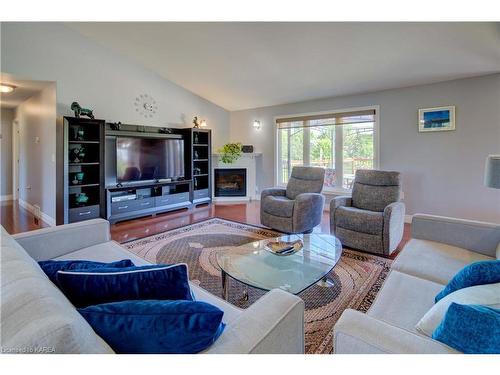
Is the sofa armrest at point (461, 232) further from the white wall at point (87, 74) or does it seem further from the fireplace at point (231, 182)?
the white wall at point (87, 74)

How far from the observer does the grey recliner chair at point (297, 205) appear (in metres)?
3.65

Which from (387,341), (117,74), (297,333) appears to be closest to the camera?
(387,341)

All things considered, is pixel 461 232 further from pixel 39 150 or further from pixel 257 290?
pixel 39 150

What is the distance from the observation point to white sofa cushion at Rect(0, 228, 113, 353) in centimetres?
→ 63

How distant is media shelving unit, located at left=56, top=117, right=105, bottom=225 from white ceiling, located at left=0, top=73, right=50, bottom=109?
0.77m

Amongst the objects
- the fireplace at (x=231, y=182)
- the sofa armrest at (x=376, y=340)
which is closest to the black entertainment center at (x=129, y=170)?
the fireplace at (x=231, y=182)

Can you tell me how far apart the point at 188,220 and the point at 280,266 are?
284cm

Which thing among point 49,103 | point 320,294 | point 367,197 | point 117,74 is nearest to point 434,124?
point 367,197

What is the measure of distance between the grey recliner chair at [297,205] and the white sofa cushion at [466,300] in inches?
99.7

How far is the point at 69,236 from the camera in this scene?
210 cm

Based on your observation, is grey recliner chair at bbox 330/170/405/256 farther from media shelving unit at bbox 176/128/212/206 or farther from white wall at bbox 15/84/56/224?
white wall at bbox 15/84/56/224

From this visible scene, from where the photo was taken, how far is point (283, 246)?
2.46 meters
